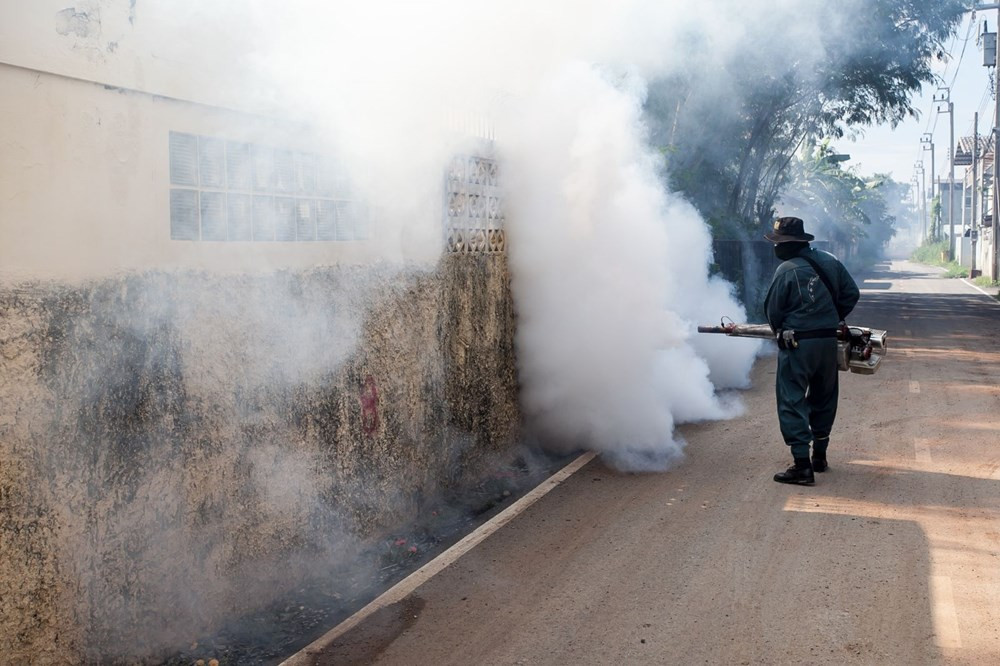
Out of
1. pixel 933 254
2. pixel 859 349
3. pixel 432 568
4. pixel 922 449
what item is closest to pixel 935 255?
pixel 933 254

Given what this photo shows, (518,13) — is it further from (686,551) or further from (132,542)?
(132,542)

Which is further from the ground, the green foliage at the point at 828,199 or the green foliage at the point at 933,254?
the green foliage at the point at 828,199

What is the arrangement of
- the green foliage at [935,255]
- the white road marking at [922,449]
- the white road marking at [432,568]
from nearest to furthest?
the white road marking at [432,568]
the white road marking at [922,449]
the green foliage at [935,255]

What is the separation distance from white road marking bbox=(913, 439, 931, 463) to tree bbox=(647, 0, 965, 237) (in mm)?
8674

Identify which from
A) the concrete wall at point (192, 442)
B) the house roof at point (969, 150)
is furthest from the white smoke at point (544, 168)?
the house roof at point (969, 150)

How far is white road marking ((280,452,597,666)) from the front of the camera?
4168 mm

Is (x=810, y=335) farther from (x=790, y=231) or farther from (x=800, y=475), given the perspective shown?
(x=800, y=475)

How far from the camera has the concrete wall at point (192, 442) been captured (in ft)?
11.2

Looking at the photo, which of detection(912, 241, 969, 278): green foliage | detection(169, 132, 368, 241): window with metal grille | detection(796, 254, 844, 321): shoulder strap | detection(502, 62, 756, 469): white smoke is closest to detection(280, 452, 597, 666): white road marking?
detection(502, 62, 756, 469): white smoke

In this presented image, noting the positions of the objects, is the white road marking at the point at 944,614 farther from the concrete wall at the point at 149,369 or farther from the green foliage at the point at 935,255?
the green foliage at the point at 935,255

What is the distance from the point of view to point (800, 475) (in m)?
6.48

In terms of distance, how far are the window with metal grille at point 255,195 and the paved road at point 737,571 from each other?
6.31ft

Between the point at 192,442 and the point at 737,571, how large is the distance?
2.71 meters

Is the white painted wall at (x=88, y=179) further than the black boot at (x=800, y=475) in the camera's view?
No
